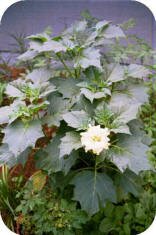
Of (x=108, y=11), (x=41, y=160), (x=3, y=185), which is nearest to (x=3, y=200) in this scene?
(x=3, y=185)

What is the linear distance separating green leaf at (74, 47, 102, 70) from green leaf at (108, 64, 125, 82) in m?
0.11

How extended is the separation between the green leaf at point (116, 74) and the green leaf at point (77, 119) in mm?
244

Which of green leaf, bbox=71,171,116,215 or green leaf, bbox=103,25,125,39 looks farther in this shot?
green leaf, bbox=103,25,125,39

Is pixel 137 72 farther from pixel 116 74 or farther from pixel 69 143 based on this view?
pixel 69 143

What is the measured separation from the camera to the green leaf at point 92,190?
170cm

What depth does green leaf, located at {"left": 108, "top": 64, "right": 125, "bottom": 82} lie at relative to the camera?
1831 millimetres

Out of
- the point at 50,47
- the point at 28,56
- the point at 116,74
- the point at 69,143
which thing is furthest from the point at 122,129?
the point at 28,56

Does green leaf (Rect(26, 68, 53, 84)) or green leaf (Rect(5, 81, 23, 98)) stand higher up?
green leaf (Rect(26, 68, 53, 84))

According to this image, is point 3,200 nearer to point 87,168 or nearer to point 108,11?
point 87,168

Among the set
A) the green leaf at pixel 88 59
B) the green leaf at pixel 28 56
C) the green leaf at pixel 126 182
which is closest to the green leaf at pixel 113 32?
the green leaf at pixel 88 59

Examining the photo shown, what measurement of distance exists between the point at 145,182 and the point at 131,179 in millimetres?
296

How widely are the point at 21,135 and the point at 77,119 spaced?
Answer: 0.24m

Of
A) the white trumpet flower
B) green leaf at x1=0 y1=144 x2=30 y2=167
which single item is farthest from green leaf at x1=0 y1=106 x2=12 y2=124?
the white trumpet flower

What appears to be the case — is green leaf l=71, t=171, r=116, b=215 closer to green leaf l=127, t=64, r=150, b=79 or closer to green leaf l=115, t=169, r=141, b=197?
green leaf l=115, t=169, r=141, b=197
